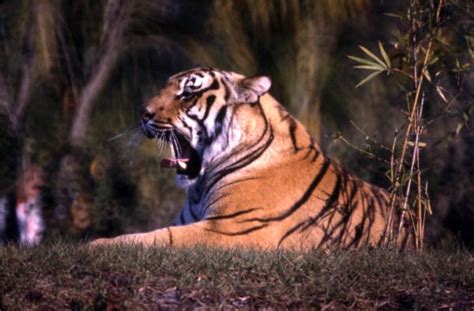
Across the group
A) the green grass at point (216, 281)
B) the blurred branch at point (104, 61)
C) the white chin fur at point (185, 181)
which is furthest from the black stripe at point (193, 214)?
the blurred branch at point (104, 61)

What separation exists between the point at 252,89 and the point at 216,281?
272 cm

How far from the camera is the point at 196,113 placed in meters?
8.44

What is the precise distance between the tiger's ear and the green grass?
216 centimetres

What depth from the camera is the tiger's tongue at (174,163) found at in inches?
328

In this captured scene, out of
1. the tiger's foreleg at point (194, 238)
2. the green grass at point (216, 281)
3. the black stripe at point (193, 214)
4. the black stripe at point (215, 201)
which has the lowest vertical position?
the black stripe at point (193, 214)

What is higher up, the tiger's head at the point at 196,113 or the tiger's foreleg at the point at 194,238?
the tiger's head at the point at 196,113

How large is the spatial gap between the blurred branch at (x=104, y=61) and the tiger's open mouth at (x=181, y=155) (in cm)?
319

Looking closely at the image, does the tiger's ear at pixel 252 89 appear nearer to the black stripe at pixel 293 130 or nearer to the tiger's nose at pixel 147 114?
the black stripe at pixel 293 130

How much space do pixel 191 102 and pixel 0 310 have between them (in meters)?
3.05

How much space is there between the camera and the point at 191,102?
845 cm

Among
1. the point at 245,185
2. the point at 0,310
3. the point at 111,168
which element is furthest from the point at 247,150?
the point at 111,168

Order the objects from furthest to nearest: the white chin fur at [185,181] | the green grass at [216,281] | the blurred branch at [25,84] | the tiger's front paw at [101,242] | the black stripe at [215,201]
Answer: the blurred branch at [25,84], the white chin fur at [185,181], the black stripe at [215,201], the tiger's front paw at [101,242], the green grass at [216,281]

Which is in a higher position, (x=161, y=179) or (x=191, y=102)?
(x=191, y=102)

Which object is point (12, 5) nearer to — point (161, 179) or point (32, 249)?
point (161, 179)
